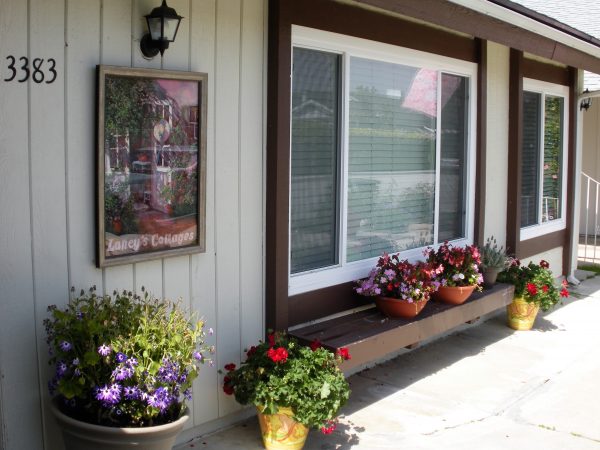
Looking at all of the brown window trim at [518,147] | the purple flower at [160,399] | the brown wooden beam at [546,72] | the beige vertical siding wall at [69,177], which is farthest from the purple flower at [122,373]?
the brown wooden beam at [546,72]

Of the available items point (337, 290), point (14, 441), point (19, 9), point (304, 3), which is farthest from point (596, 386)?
point (19, 9)

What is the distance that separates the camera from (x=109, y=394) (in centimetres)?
306

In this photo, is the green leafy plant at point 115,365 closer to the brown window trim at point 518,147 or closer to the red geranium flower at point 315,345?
the red geranium flower at point 315,345

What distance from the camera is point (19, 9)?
319cm

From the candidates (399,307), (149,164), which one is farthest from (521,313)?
(149,164)

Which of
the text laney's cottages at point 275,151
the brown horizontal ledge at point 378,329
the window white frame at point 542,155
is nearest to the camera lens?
the text laney's cottages at point 275,151

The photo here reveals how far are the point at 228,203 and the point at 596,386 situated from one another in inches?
116

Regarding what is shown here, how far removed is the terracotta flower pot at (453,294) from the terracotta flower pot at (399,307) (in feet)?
1.82

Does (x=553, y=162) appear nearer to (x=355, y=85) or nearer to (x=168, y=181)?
(x=355, y=85)

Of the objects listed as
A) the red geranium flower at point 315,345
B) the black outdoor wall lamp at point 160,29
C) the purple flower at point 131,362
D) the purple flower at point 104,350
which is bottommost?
the red geranium flower at point 315,345

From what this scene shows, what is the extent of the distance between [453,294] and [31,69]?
3.61 meters

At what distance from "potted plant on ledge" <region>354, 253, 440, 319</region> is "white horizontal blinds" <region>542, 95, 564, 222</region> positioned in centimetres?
376

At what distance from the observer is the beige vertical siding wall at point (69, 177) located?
10.6 feet

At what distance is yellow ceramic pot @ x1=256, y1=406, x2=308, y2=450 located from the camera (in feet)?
12.9
